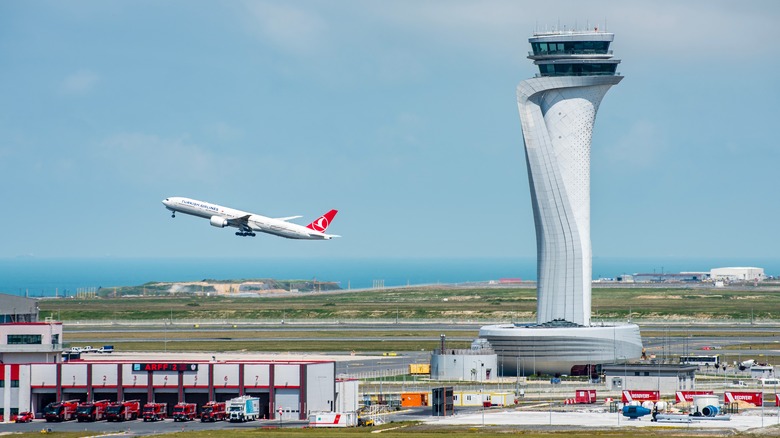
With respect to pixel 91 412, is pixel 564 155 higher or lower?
higher

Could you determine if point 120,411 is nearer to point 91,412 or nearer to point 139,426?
point 91,412

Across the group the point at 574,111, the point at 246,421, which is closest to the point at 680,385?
the point at 574,111

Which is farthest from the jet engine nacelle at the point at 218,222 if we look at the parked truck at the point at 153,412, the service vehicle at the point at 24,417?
the parked truck at the point at 153,412

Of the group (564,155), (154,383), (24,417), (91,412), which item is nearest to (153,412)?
(154,383)

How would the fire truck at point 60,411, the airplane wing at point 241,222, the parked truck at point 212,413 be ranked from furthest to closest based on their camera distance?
the airplane wing at point 241,222 → the fire truck at point 60,411 → the parked truck at point 212,413

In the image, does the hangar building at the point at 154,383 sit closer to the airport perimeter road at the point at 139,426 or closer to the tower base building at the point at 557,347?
the airport perimeter road at the point at 139,426

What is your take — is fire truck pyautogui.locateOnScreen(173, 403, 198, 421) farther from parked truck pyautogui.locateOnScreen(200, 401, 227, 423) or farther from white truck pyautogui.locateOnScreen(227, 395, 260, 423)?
white truck pyautogui.locateOnScreen(227, 395, 260, 423)

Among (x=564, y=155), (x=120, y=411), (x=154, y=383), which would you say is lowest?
(x=120, y=411)
